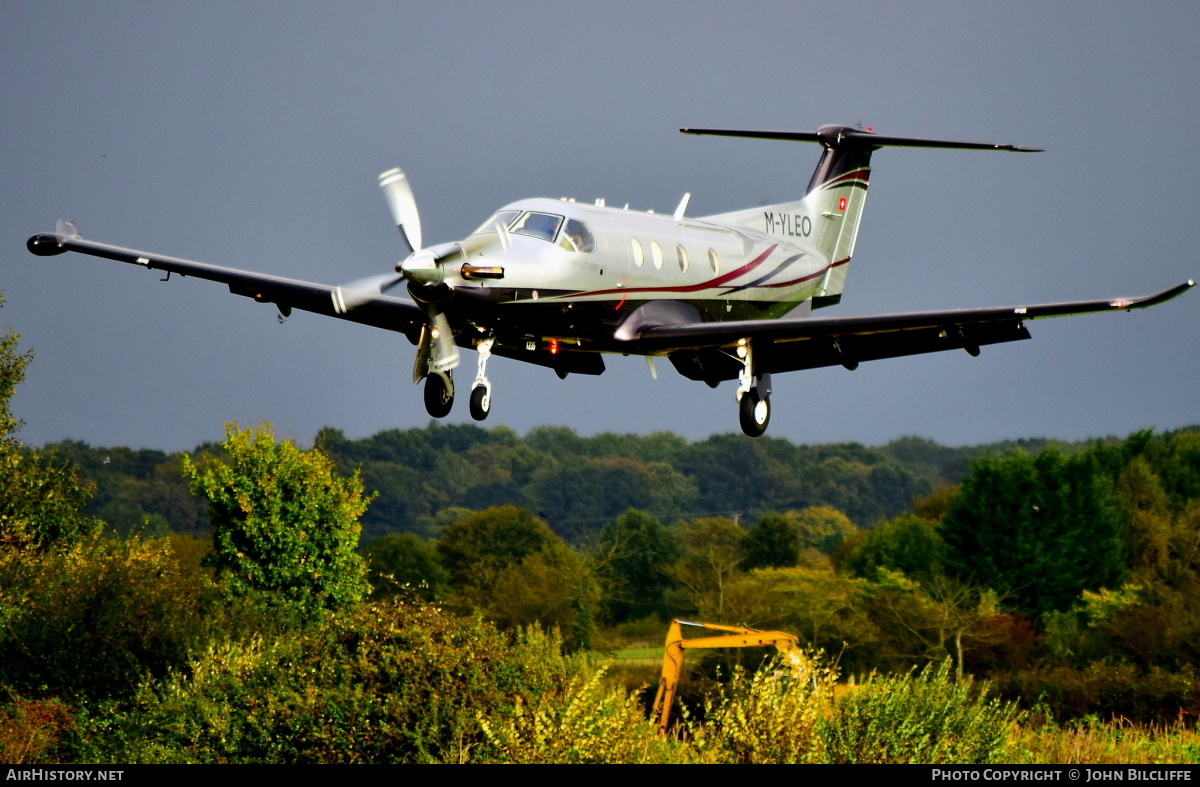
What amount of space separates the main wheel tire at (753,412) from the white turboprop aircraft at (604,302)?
0.02 m

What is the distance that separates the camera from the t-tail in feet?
108

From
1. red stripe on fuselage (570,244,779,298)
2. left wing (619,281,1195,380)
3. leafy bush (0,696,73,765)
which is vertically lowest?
leafy bush (0,696,73,765)

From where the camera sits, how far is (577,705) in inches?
1191

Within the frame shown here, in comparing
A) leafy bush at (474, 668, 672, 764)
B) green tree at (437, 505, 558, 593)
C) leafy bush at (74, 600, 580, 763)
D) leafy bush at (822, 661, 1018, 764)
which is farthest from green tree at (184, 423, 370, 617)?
leafy bush at (822, 661, 1018, 764)

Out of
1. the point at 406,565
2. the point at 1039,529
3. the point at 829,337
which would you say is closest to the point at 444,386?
the point at 829,337

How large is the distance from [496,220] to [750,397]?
6.25m

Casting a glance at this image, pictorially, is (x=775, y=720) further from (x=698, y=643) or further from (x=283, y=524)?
(x=283, y=524)

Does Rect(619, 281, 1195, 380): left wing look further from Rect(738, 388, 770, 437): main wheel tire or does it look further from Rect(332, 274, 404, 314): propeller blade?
Rect(332, 274, 404, 314): propeller blade

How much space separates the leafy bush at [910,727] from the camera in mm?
30969

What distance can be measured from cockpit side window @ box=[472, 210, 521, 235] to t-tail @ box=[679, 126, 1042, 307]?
7.44 metres

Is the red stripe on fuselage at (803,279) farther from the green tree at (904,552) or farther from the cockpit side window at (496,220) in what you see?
the green tree at (904,552)

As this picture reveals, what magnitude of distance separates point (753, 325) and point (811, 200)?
31.5 feet

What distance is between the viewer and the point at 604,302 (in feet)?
85.6
